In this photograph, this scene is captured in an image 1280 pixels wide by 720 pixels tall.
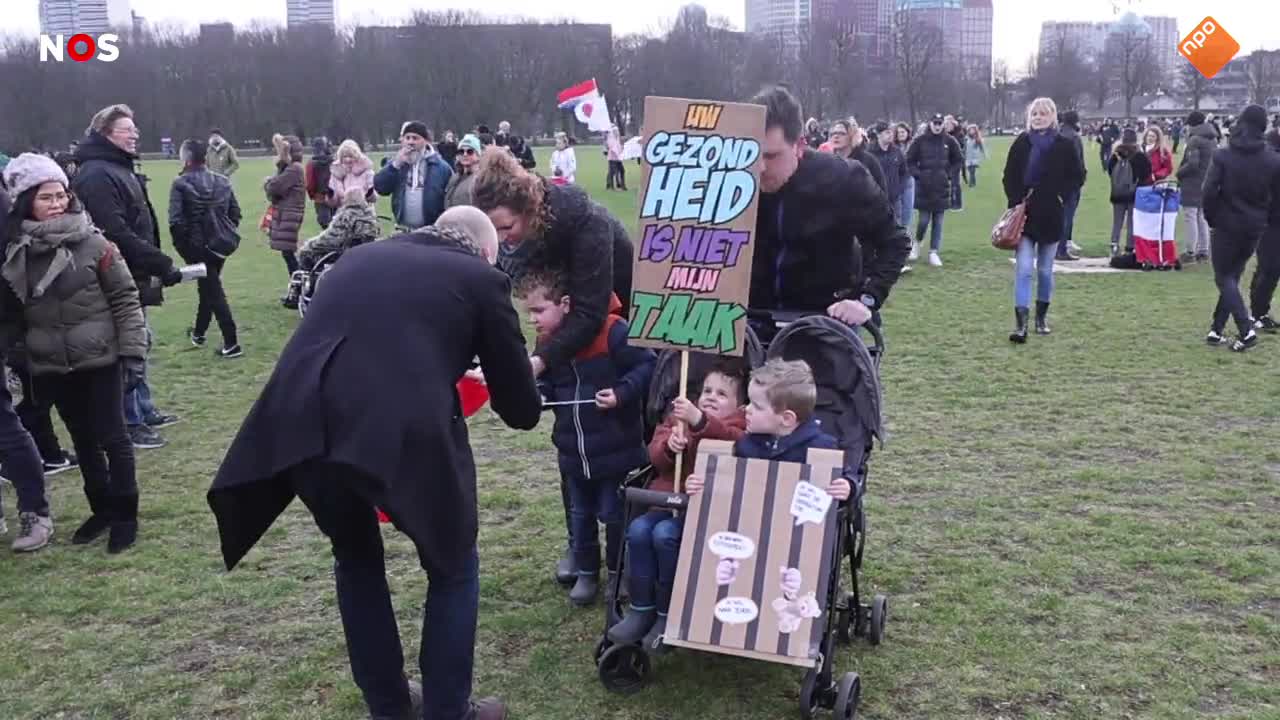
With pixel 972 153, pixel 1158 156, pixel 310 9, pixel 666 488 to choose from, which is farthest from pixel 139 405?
pixel 310 9

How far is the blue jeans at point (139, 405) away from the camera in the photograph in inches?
293

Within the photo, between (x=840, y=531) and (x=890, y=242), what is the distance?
1.44 metres

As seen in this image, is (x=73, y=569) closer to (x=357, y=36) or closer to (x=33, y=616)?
(x=33, y=616)

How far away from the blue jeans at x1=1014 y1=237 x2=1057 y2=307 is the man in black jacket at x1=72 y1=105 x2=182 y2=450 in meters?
6.50

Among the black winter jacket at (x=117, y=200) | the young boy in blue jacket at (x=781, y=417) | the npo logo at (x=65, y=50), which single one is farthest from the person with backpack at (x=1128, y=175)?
the npo logo at (x=65, y=50)

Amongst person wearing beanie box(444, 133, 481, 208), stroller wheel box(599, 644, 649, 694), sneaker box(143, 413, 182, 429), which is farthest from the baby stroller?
sneaker box(143, 413, 182, 429)

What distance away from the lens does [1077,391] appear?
806 centimetres

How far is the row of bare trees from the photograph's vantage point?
70.2 m

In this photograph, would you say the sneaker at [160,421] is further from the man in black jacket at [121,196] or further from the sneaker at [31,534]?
the sneaker at [31,534]

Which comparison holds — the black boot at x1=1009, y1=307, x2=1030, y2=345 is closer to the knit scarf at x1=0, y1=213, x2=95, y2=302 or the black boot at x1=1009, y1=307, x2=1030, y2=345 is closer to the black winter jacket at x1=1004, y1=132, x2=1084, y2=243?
the black winter jacket at x1=1004, y1=132, x2=1084, y2=243

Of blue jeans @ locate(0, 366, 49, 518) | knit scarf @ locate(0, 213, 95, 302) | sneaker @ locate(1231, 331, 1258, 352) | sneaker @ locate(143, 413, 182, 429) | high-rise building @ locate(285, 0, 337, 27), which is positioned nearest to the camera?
knit scarf @ locate(0, 213, 95, 302)

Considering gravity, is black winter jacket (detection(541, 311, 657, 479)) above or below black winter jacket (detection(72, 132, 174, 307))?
below

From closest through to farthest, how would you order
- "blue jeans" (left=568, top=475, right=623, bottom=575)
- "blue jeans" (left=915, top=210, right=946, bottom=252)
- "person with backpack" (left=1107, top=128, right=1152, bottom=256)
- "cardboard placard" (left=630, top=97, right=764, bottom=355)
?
"cardboard placard" (left=630, top=97, right=764, bottom=355)
"blue jeans" (left=568, top=475, right=623, bottom=575)
"person with backpack" (left=1107, top=128, right=1152, bottom=256)
"blue jeans" (left=915, top=210, right=946, bottom=252)

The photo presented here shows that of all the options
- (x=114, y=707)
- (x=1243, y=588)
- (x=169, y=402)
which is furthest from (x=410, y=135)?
(x=1243, y=588)
